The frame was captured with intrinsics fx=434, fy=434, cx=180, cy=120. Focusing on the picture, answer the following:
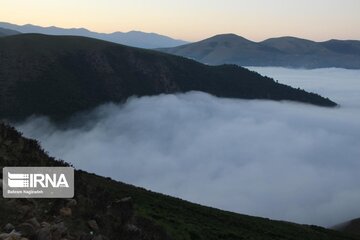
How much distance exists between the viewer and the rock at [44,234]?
14.2 m

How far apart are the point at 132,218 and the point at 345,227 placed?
640 feet

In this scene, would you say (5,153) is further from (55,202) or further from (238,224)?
(238,224)

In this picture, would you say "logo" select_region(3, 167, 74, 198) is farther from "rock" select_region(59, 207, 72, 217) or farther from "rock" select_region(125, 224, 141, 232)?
"rock" select_region(125, 224, 141, 232)

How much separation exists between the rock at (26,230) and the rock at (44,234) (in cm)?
22

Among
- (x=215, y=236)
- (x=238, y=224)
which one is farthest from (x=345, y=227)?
(x=215, y=236)

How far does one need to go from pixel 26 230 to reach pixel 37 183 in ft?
13.0

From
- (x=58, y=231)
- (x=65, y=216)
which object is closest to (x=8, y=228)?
(x=58, y=231)

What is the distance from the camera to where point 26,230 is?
14586mm

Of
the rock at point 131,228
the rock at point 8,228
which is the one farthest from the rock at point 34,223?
the rock at point 131,228

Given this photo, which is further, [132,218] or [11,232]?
[132,218]

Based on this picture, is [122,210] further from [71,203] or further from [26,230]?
[26,230]

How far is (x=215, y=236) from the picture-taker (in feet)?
152

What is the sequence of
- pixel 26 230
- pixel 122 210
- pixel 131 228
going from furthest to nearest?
pixel 122 210 < pixel 131 228 < pixel 26 230

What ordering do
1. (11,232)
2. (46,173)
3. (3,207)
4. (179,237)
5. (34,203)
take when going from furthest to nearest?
(179,237) → (46,173) → (34,203) → (3,207) → (11,232)
